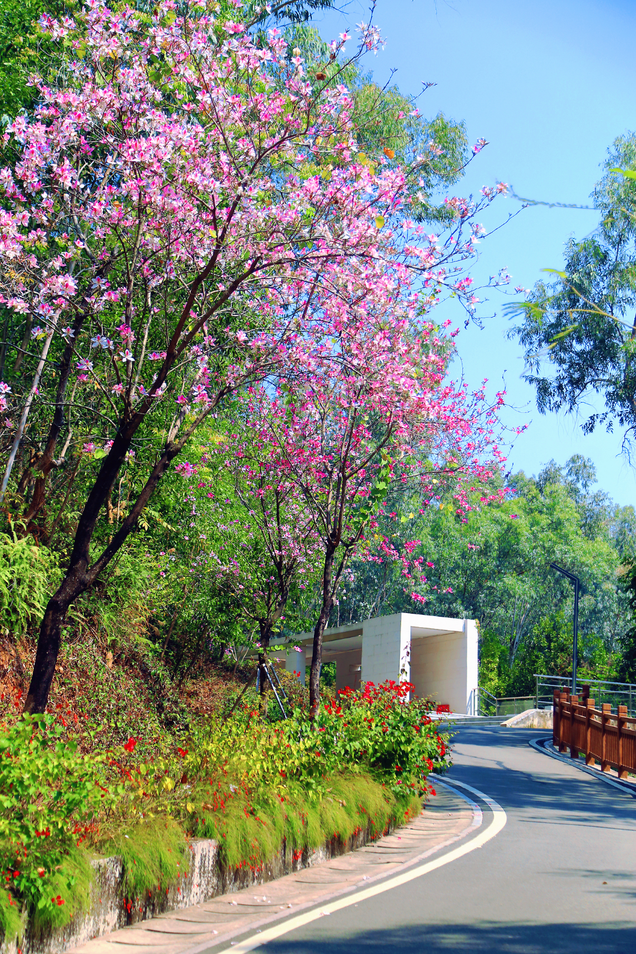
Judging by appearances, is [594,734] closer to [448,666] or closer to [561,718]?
[561,718]

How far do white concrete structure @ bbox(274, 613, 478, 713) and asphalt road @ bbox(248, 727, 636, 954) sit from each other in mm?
22729

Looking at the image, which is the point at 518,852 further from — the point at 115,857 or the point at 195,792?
the point at 115,857

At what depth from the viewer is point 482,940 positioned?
512cm

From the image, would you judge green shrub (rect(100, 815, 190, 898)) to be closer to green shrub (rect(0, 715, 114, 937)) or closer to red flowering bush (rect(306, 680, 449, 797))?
green shrub (rect(0, 715, 114, 937))

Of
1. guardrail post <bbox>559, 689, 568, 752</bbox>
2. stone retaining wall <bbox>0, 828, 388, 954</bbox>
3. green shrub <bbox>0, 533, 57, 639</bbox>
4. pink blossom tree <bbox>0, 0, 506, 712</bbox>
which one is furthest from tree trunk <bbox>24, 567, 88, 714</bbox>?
guardrail post <bbox>559, 689, 568, 752</bbox>

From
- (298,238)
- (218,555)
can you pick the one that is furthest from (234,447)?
(298,238)

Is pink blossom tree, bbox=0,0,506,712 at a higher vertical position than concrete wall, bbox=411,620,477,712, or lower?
higher

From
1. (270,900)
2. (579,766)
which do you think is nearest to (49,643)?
(270,900)

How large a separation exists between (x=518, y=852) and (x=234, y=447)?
9.31 m

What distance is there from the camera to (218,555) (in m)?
17.0

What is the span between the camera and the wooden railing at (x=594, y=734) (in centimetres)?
1548

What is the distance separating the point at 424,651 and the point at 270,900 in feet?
109

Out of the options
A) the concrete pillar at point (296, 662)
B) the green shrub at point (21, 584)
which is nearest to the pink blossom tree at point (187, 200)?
the green shrub at point (21, 584)

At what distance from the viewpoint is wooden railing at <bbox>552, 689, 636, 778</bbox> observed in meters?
15.5
